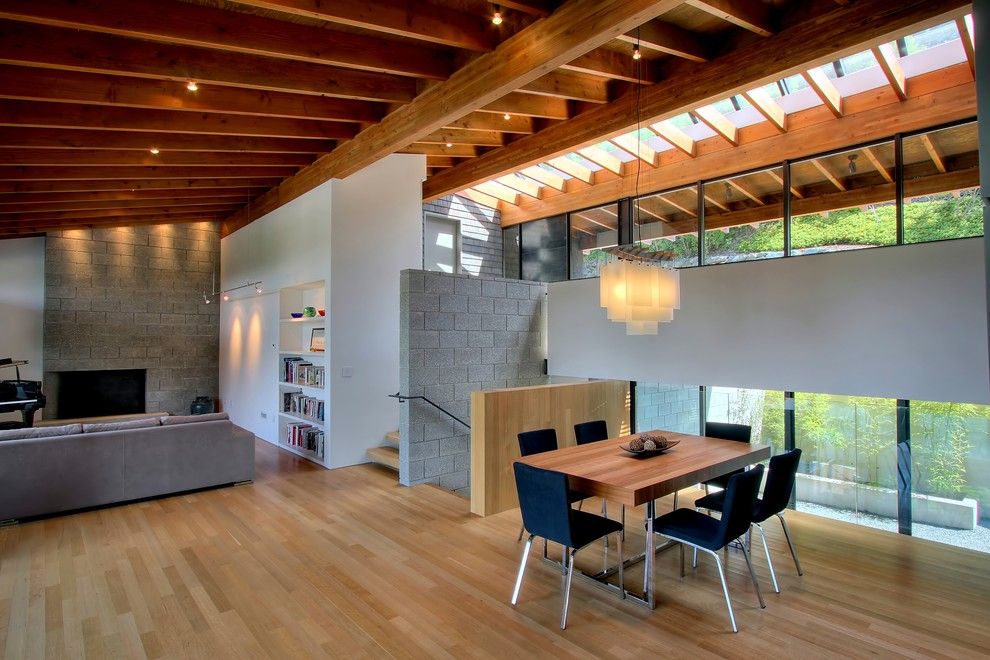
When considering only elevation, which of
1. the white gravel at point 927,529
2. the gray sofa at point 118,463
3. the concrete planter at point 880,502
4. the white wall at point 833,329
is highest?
the white wall at point 833,329

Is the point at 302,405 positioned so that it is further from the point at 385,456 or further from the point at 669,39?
the point at 669,39

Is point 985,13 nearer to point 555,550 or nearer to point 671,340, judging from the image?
point 555,550

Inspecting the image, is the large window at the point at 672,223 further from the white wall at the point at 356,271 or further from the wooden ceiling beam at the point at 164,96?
the wooden ceiling beam at the point at 164,96

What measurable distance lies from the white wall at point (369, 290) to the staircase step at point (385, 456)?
0.16 metres

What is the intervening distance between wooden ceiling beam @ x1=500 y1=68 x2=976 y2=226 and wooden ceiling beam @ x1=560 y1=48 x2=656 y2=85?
68.5 inches

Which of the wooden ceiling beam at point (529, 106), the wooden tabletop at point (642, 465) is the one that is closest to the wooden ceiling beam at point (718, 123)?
the wooden ceiling beam at point (529, 106)

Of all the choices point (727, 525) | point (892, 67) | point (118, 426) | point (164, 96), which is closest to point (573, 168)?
point (892, 67)

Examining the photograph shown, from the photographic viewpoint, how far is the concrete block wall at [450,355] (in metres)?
5.67

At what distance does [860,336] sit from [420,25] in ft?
14.1

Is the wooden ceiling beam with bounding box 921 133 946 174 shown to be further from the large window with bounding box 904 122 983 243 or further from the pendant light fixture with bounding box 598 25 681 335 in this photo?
the pendant light fixture with bounding box 598 25 681 335

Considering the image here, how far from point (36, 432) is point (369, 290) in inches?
135

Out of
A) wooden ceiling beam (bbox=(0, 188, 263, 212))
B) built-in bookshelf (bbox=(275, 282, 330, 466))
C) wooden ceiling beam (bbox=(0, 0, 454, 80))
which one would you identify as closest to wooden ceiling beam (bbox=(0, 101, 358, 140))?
wooden ceiling beam (bbox=(0, 0, 454, 80))

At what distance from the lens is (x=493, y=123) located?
215 inches

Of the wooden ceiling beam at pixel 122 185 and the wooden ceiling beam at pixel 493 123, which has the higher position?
the wooden ceiling beam at pixel 493 123
